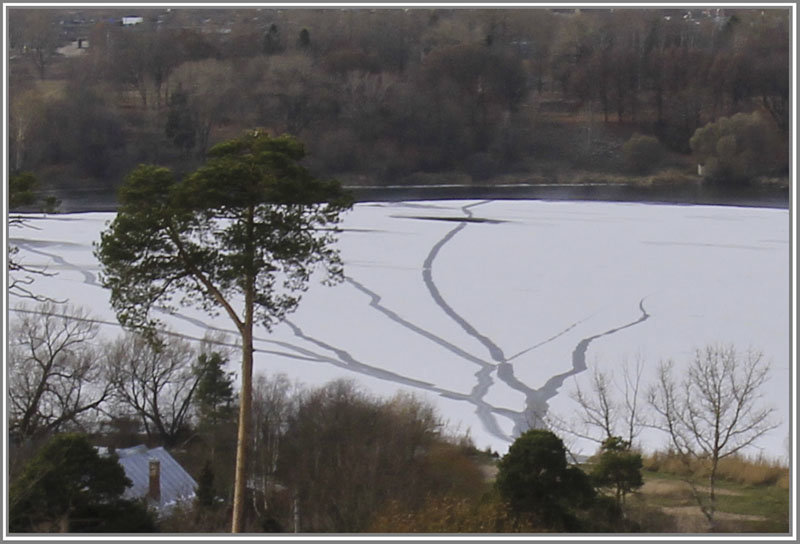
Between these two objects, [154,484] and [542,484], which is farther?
[154,484]

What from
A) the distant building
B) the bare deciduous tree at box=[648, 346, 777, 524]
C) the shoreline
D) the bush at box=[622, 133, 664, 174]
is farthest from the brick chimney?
the bush at box=[622, 133, 664, 174]

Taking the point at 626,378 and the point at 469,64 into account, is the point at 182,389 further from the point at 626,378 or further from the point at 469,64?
the point at 469,64

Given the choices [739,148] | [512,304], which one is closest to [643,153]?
[739,148]

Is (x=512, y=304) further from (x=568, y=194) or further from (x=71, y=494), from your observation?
(x=568, y=194)

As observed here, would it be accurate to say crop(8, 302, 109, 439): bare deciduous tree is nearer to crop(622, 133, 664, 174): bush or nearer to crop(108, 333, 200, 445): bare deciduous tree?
crop(108, 333, 200, 445): bare deciduous tree

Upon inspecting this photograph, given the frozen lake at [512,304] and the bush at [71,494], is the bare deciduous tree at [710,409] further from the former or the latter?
the bush at [71,494]

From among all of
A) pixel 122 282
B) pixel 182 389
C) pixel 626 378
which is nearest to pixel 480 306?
pixel 626 378
